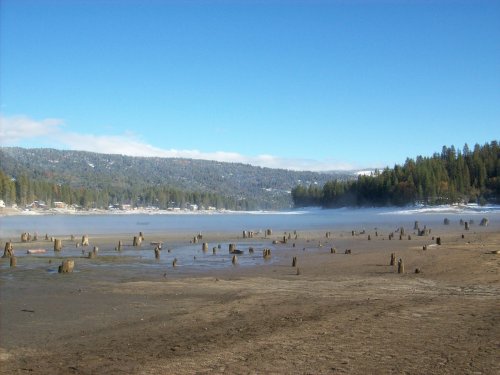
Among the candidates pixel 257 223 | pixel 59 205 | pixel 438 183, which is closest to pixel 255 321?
pixel 257 223

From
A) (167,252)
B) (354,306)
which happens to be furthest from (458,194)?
(354,306)

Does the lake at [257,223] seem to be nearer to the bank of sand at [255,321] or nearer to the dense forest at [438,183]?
the dense forest at [438,183]

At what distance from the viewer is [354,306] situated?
1622 centimetres

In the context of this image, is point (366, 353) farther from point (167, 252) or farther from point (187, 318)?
point (167, 252)

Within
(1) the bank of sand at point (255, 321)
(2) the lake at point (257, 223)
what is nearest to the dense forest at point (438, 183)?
(2) the lake at point (257, 223)

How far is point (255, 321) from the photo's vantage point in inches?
579

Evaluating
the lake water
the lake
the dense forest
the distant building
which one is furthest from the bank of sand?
the distant building

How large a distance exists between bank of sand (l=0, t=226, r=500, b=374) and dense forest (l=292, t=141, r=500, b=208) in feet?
374

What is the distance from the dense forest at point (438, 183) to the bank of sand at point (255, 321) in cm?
11389

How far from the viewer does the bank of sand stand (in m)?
10.8

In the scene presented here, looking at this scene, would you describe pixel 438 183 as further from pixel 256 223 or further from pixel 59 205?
pixel 59 205

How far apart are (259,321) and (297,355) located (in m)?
3.65

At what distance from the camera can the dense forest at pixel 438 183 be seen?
132750mm

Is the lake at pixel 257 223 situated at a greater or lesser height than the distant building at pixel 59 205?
lesser
